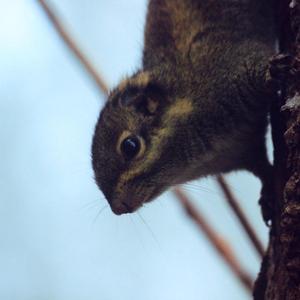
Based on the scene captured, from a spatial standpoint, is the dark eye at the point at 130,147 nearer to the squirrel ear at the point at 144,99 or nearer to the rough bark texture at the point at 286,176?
the squirrel ear at the point at 144,99

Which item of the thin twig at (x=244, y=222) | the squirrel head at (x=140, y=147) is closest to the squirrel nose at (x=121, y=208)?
the squirrel head at (x=140, y=147)

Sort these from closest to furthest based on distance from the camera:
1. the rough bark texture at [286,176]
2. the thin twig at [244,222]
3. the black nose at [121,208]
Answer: the rough bark texture at [286,176] → the thin twig at [244,222] → the black nose at [121,208]

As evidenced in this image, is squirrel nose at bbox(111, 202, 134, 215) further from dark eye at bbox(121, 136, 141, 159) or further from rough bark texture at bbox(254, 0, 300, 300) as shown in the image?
rough bark texture at bbox(254, 0, 300, 300)

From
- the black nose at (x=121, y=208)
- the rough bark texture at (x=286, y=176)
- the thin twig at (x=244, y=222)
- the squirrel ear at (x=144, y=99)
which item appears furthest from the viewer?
the squirrel ear at (x=144, y=99)

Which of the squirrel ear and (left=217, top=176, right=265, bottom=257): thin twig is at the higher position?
the squirrel ear

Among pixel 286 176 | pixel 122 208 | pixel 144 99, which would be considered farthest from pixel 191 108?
pixel 286 176

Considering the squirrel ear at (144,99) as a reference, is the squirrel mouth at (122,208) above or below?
below

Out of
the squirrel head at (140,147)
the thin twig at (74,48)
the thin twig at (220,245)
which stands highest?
the thin twig at (74,48)

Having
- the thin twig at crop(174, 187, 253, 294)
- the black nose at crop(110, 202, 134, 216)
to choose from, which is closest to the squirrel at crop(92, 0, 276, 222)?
the black nose at crop(110, 202, 134, 216)

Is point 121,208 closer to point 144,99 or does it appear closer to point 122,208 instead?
point 122,208
